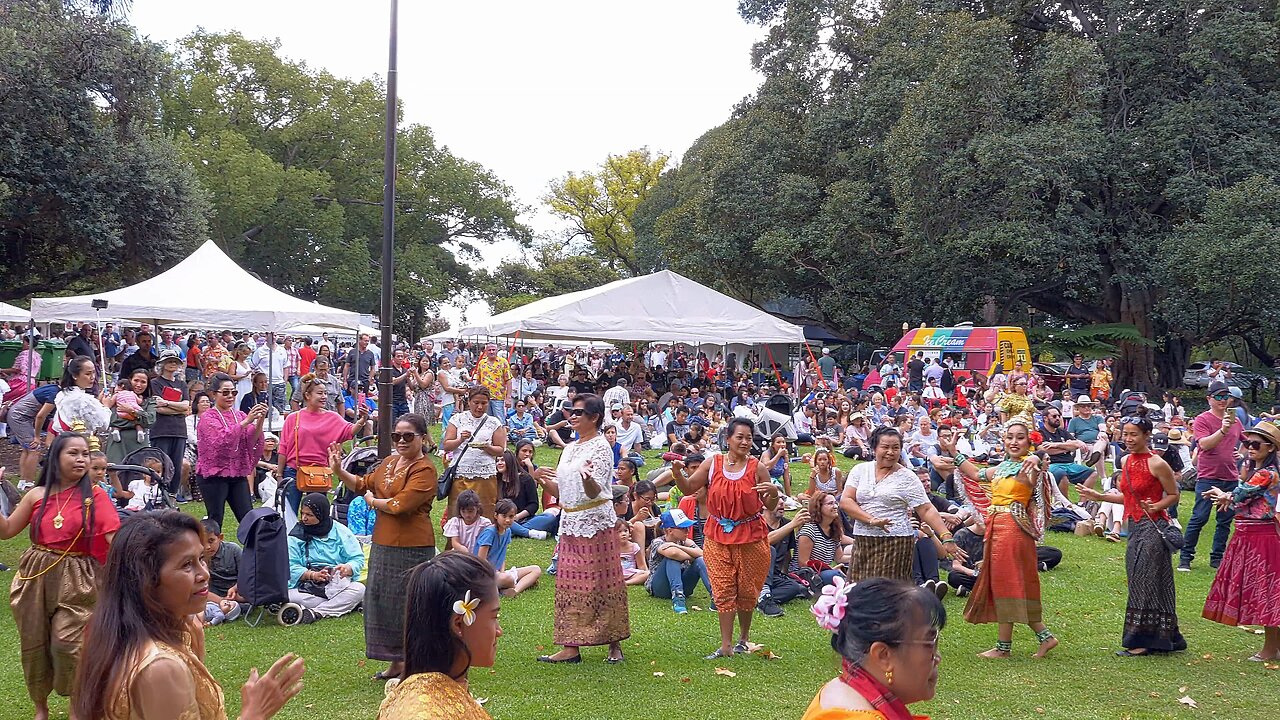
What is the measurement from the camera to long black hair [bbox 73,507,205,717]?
101 inches

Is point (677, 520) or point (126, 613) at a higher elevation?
point (126, 613)

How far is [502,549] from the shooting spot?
336 inches

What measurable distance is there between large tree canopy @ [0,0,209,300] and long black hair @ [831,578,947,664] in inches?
652

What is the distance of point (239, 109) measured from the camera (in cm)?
3981

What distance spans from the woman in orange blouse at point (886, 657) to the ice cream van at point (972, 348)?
21.3 metres

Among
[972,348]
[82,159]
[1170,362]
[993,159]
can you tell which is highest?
[993,159]

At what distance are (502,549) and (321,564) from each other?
149cm

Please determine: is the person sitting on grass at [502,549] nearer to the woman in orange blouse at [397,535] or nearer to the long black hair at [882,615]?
the woman in orange blouse at [397,535]

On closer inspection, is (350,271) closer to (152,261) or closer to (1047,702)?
(152,261)

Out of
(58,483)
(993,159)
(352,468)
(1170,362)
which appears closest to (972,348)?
(993,159)

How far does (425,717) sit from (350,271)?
39.4m

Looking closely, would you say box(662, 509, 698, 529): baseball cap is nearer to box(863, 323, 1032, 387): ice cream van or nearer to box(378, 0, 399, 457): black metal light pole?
box(378, 0, 399, 457): black metal light pole

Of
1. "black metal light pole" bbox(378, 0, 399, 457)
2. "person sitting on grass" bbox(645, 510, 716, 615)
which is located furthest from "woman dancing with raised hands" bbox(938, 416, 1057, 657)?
"black metal light pole" bbox(378, 0, 399, 457)

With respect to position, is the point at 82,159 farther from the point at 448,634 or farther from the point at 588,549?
the point at 448,634
